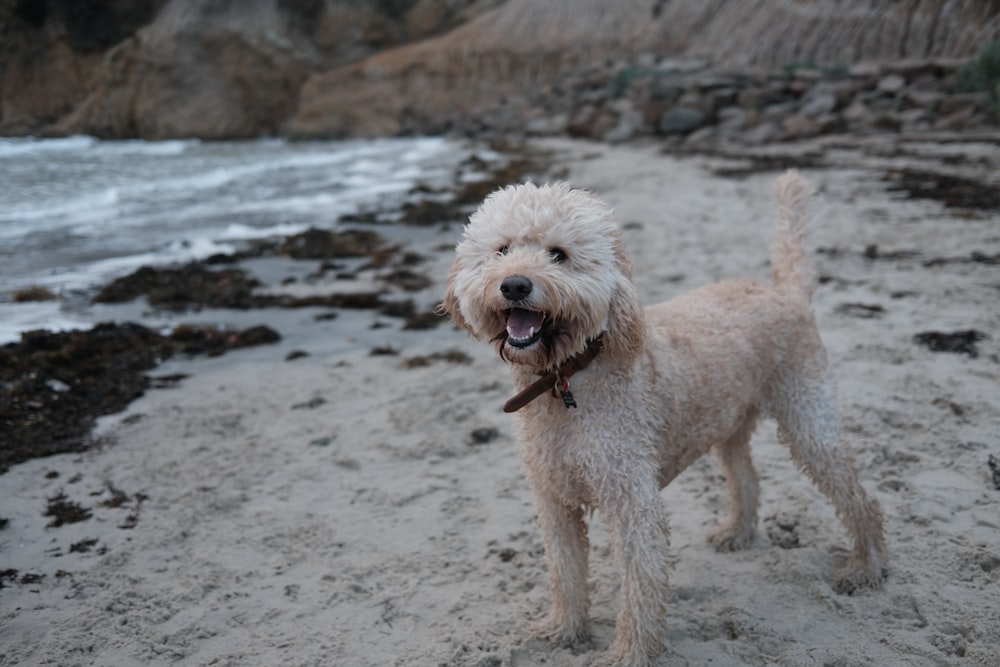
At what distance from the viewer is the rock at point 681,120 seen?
1869 cm

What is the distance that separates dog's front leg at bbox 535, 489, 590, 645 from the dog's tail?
1622 mm

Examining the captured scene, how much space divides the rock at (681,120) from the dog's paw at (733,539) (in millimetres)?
16585

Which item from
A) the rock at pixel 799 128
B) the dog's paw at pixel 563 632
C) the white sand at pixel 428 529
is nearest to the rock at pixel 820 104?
the rock at pixel 799 128

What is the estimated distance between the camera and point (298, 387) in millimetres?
5812

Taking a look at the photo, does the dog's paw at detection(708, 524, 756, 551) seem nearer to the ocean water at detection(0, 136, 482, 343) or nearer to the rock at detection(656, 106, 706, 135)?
the ocean water at detection(0, 136, 482, 343)

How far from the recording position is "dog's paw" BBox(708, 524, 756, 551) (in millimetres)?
3734

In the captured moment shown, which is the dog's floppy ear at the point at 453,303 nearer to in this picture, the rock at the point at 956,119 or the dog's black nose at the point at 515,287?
the dog's black nose at the point at 515,287

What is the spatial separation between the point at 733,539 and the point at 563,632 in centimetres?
114

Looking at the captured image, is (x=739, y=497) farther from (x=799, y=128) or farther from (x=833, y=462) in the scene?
(x=799, y=128)

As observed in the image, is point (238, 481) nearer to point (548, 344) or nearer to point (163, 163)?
point (548, 344)

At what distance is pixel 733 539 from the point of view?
374 centimetres

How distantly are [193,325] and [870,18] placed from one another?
20.3 metres

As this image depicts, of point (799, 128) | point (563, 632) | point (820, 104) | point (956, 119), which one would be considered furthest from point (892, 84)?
point (563, 632)

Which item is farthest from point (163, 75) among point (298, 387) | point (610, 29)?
point (298, 387)
